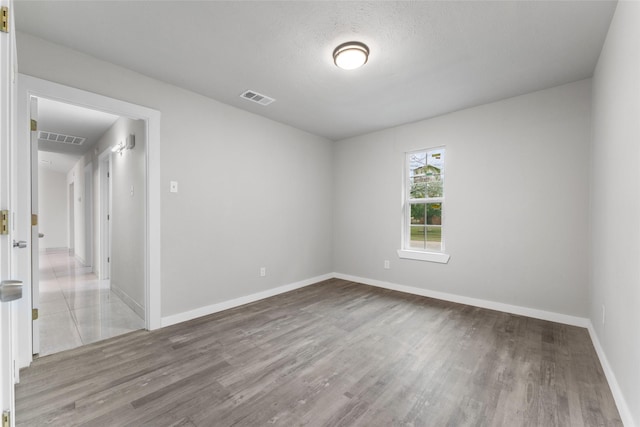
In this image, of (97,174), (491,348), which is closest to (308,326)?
(491,348)

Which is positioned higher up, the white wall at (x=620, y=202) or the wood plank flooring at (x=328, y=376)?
the white wall at (x=620, y=202)

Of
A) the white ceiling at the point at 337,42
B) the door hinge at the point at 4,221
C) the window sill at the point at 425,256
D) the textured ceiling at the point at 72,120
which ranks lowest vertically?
the window sill at the point at 425,256

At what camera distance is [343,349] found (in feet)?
8.00

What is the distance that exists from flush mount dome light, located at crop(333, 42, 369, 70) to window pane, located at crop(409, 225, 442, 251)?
256 centimetres

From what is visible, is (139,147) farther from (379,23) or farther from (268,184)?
(379,23)

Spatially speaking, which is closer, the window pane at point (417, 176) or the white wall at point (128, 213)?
the white wall at point (128, 213)

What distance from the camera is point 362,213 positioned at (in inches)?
187

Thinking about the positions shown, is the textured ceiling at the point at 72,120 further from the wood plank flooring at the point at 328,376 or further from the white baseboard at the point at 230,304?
the wood plank flooring at the point at 328,376

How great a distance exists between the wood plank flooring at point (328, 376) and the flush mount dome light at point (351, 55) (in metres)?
2.48

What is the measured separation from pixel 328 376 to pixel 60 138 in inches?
239

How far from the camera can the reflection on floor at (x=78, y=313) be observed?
2607mm

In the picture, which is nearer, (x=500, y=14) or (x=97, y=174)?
(x=500, y=14)

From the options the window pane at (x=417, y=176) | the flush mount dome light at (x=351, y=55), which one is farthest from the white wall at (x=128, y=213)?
the window pane at (x=417, y=176)

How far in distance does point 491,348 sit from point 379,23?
282cm
